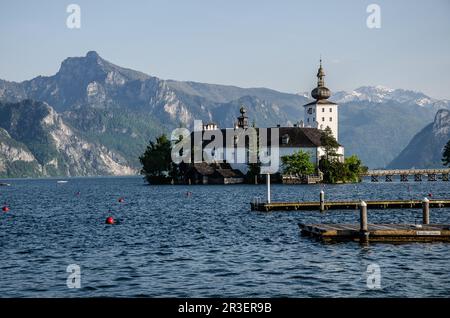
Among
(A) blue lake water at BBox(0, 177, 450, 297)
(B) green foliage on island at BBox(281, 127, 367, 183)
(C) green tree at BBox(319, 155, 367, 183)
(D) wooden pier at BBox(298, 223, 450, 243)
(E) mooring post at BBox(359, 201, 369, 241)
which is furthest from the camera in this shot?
(C) green tree at BBox(319, 155, 367, 183)

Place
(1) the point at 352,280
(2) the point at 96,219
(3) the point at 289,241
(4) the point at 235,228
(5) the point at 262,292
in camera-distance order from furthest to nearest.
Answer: (2) the point at 96,219 → (4) the point at 235,228 → (3) the point at 289,241 → (1) the point at 352,280 → (5) the point at 262,292

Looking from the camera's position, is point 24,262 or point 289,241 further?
point 289,241

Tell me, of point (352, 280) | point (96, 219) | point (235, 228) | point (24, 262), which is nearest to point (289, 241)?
point (235, 228)

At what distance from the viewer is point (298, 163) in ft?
595

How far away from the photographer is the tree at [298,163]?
181625 millimetres

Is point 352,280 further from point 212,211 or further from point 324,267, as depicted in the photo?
point 212,211

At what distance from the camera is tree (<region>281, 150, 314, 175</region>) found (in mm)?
181625

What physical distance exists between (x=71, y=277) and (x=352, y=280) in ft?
50.3

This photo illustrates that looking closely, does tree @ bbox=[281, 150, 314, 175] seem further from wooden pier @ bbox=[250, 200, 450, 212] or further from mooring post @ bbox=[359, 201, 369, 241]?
mooring post @ bbox=[359, 201, 369, 241]

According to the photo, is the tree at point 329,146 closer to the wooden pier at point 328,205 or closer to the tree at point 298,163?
the tree at point 298,163

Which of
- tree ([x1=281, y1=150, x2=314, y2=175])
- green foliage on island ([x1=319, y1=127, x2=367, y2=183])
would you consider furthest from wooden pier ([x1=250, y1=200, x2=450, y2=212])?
green foliage on island ([x1=319, y1=127, x2=367, y2=183])

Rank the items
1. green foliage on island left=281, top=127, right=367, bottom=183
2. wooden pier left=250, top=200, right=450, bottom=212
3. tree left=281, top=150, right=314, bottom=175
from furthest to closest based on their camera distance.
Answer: green foliage on island left=281, top=127, right=367, bottom=183 → tree left=281, top=150, right=314, bottom=175 → wooden pier left=250, top=200, right=450, bottom=212

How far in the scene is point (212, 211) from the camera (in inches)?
3442

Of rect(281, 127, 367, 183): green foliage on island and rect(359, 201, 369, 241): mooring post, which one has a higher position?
rect(281, 127, 367, 183): green foliage on island
